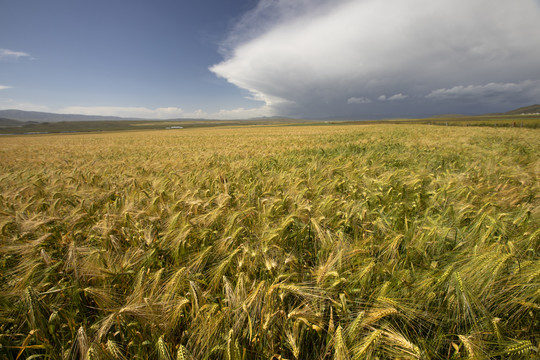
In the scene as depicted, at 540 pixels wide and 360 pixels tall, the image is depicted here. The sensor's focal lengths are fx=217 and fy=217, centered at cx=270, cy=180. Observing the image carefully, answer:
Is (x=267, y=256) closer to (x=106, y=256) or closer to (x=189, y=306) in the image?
(x=189, y=306)

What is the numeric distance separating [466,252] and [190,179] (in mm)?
3713

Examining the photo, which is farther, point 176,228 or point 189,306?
point 176,228

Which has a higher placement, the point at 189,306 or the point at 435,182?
the point at 435,182

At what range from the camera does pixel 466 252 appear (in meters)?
1.64

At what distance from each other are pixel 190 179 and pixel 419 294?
354 cm

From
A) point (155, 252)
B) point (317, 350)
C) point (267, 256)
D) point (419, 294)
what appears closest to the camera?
point (317, 350)

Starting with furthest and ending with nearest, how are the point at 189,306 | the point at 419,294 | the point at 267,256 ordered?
the point at 267,256 < the point at 189,306 < the point at 419,294

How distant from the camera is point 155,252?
5.74 ft

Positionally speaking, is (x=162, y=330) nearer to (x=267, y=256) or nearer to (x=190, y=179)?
(x=267, y=256)

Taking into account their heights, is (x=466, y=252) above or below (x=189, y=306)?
above

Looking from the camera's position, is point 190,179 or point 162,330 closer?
point 162,330

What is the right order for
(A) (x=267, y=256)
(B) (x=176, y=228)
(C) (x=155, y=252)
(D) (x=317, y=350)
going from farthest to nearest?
(B) (x=176, y=228)
(C) (x=155, y=252)
(A) (x=267, y=256)
(D) (x=317, y=350)

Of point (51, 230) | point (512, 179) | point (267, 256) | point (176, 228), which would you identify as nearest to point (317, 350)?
point (267, 256)

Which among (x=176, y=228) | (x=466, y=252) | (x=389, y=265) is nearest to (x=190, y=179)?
(x=176, y=228)
